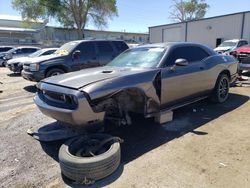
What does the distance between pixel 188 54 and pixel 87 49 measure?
4.86 metres

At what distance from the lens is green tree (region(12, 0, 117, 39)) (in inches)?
1500

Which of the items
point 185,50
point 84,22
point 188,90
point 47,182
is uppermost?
point 84,22

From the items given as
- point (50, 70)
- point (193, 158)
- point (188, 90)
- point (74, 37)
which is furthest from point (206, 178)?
point (74, 37)

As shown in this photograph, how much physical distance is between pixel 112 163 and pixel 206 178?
1197 mm

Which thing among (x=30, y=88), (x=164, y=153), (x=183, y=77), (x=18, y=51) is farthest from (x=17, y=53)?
(x=164, y=153)

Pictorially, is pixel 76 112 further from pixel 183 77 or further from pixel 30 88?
pixel 30 88

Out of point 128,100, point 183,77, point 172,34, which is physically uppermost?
point 172,34

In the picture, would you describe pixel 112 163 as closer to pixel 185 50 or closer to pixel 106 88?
pixel 106 88

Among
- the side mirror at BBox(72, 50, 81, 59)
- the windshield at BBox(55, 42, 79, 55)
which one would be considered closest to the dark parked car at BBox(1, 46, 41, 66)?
the windshield at BBox(55, 42, 79, 55)

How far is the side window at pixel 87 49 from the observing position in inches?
361

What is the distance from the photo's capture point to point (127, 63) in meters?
5.12

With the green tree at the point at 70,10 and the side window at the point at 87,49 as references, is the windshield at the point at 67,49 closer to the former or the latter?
the side window at the point at 87,49

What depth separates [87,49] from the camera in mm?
9312

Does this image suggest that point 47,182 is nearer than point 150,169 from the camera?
Yes
